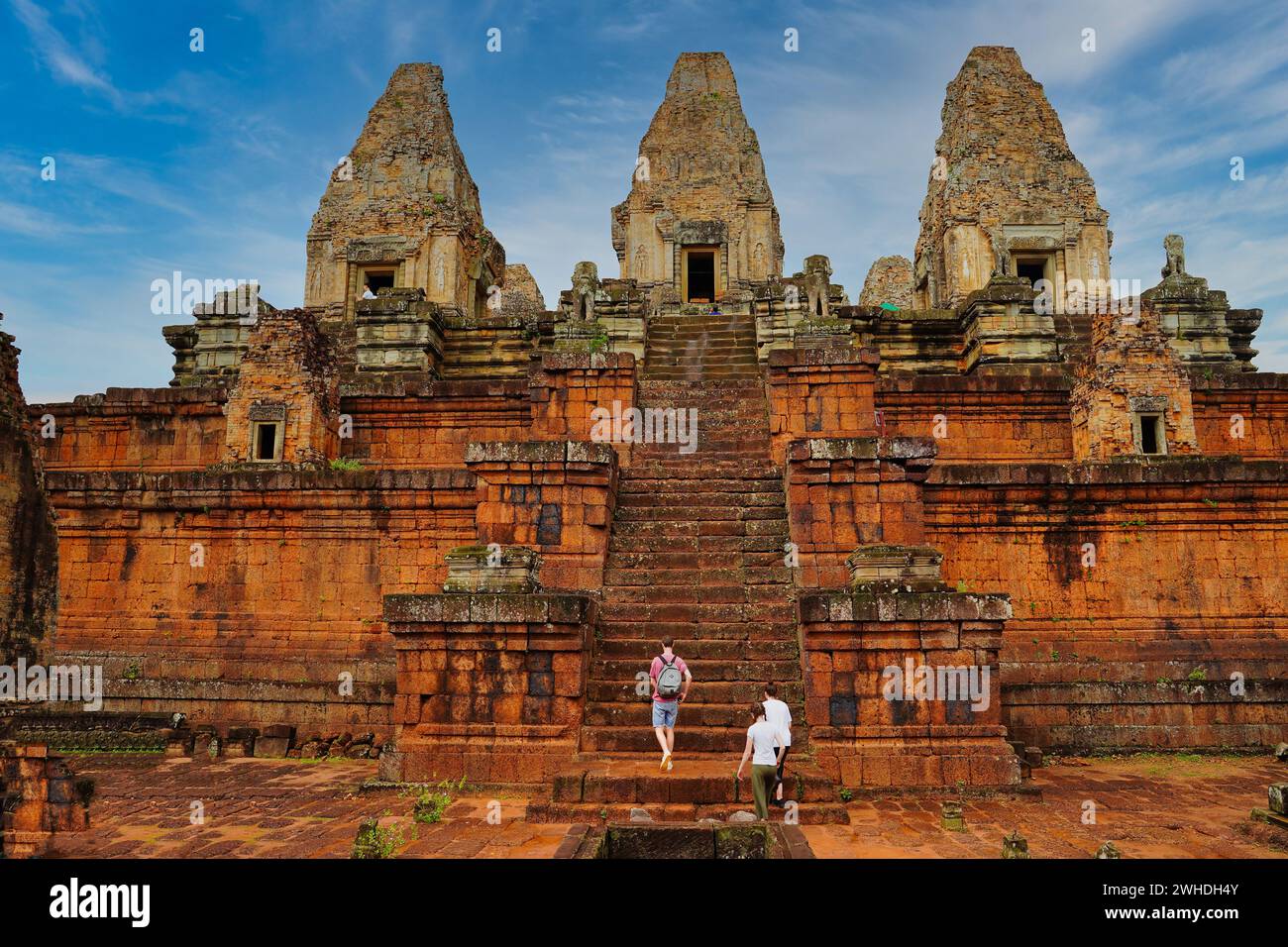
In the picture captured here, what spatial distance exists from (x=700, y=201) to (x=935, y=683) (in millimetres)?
21010

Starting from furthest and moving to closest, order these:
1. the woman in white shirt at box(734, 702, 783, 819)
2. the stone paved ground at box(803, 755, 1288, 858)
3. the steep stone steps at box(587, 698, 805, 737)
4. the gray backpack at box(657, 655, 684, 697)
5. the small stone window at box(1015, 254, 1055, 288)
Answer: the small stone window at box(1015, 254, 1055, 288) → the steep stone steps at box(587, 698, 805, 737) → the gray backpack at box(657, 655, 684, 697) → the woman in white shirt at box(734, 702, 783, 819) → the stone paved ground at box(803, 755, 1288, 858)

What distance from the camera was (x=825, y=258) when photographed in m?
15.2

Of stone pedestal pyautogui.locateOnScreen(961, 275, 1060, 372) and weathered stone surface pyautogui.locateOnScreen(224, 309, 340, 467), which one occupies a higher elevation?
stone pedestal pyautogui.locateOnScreen(961, 275, 1060, 372)

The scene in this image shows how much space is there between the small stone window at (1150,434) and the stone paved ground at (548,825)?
201 inches

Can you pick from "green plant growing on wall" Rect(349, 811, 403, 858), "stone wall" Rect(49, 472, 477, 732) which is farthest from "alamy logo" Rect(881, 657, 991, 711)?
"stone wall" Rect(49, 472, 477, 732)

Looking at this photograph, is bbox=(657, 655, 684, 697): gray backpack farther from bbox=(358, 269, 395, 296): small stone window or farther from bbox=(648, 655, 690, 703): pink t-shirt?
bbox=(358, 269, 395, 296): small stone window

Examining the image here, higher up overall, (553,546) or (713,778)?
(553,546)

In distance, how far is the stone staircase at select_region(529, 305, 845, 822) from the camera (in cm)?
613

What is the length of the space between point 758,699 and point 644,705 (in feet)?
3.21

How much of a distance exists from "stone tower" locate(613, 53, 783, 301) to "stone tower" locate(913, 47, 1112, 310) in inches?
205
